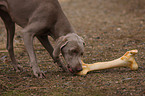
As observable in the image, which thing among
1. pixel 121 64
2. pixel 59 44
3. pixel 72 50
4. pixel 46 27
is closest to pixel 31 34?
pixel 46 27

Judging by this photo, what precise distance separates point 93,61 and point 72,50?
1.20 meters

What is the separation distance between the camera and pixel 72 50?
4.12 metres

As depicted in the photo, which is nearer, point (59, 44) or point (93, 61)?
point (59, 44)

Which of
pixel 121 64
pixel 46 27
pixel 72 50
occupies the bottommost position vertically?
pixel 121 64

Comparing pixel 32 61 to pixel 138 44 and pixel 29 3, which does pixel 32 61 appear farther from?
pixel 138 44

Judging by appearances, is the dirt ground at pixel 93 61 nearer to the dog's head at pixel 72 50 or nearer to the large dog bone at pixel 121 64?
the large dog bone at pixel 121 64

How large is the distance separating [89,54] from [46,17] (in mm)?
1777

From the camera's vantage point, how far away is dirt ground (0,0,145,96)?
3584 mm

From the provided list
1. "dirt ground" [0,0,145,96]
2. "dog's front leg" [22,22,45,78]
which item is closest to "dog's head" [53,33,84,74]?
"dirt ground" [0,0,145,96]

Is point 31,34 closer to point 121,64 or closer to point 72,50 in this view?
point 72,50

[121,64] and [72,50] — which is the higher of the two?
[72,50]

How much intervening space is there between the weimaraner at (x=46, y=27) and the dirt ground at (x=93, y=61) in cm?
28

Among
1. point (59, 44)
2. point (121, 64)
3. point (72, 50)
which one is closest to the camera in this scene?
point (72, 50)

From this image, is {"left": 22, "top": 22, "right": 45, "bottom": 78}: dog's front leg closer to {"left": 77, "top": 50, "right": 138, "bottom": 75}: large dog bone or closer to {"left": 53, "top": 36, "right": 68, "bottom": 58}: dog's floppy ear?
{"left": 53, "top": 36, "right": 68, "bottom": 58}: dog's floppy ear
